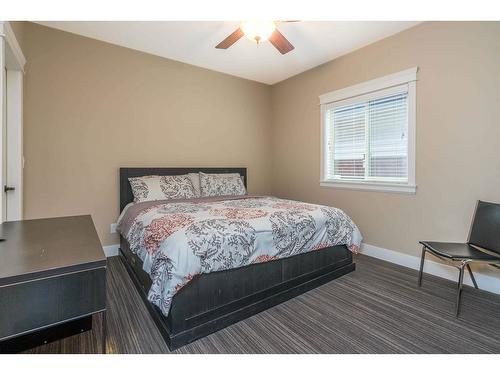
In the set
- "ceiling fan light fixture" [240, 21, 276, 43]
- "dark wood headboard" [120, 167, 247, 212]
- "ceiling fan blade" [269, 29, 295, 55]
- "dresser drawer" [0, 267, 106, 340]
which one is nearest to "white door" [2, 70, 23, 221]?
"dark wood headboard" [120, 167, 247, 212]

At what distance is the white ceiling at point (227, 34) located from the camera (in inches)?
109

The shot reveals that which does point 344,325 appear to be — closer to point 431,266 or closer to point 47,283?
point 431,266

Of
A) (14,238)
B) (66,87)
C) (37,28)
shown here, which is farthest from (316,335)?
(37,28)

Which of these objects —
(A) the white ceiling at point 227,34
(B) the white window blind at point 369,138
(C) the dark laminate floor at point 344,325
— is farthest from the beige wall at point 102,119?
(B) the white window blind at point 369,138

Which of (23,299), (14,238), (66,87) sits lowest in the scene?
(23,299)

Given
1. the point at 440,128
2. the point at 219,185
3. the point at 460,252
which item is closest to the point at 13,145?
the point at 219,185

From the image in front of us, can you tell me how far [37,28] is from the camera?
2.78m

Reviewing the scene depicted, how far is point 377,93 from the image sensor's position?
3141 millimetres

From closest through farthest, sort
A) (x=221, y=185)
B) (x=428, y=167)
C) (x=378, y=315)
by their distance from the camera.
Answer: (x=378, y=315) → (x=428, y=167) → (x=221, y=185)

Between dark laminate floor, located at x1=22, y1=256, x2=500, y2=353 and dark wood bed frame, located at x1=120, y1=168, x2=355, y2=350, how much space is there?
2.5 inches

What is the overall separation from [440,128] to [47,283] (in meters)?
3.28
